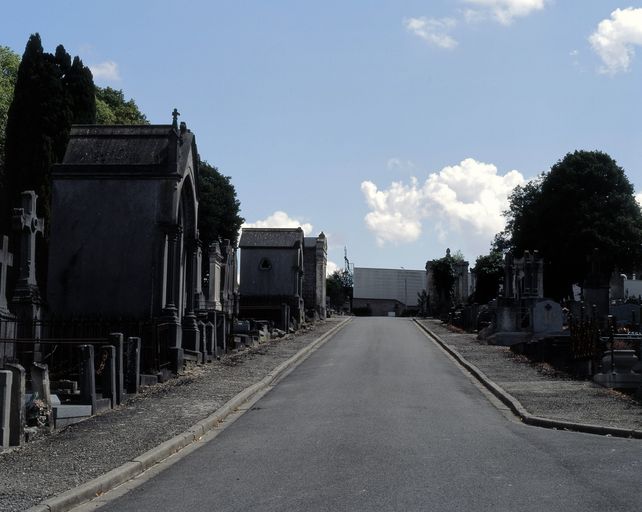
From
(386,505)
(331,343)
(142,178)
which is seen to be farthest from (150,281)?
(386,505)

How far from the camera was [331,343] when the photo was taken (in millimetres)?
30500

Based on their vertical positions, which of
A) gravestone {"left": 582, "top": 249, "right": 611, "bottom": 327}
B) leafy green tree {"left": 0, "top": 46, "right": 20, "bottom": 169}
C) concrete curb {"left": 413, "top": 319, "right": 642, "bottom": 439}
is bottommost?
concrete curb {"left": 413, "top": 319, "right": 642, "bottom": 439}

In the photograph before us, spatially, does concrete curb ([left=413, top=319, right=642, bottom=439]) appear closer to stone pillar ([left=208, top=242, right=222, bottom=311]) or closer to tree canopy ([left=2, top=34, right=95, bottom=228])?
stone pillar ([left=208, top=242, right=222, bottom=311])

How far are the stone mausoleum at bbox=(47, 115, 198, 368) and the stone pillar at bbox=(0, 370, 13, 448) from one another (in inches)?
396

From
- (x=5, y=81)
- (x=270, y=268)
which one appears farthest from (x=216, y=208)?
(x=5, y=81)

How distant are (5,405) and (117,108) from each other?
43.9 metres

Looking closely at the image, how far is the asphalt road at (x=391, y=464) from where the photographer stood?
707cm

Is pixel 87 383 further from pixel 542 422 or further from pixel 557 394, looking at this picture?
pixel 557 394

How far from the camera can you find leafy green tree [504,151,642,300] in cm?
5012

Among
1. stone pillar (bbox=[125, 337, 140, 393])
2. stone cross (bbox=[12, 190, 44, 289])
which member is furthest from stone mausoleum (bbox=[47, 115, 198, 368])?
stone pillar (bbox=[125, 337, 140, 393])

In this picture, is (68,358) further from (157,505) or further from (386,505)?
(386,505)

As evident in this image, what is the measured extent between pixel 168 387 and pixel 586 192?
1688 inches

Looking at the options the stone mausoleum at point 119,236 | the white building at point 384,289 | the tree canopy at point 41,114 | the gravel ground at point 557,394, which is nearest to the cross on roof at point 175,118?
the stone mausoleum at point 119,236

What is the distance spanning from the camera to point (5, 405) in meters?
9.28
